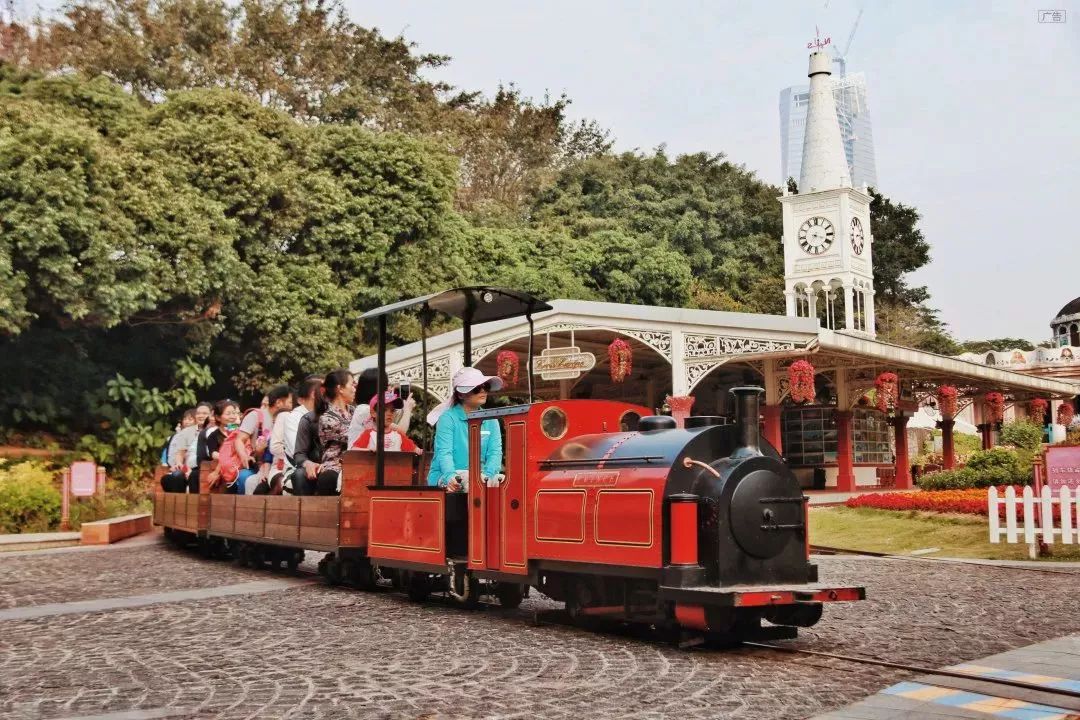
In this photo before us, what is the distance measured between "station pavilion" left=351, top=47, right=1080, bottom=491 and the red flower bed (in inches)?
97.2

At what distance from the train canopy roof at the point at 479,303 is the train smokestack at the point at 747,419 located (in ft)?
10.5

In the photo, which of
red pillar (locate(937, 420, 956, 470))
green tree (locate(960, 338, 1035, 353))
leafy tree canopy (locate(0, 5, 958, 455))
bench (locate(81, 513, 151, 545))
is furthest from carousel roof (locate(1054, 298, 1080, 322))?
bench (locate(81, 513, 151, 545))

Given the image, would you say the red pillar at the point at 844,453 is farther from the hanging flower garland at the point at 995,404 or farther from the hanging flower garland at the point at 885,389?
the hanging flower garland at the point at 995,404

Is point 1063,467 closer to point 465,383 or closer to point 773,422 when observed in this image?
point 465,383

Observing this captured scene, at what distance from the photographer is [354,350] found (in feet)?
118

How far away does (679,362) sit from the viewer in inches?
950

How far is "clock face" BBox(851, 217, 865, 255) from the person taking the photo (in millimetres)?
40875

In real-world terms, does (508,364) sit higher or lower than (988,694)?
higher

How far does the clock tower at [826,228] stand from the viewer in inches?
1583

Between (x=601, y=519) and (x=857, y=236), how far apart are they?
35.7 meters

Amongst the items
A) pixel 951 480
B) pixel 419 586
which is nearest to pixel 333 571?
pixel 419 586

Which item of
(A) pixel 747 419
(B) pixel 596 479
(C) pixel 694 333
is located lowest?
(B) pixel 596 479

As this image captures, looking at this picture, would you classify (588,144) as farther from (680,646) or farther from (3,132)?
(680,646)

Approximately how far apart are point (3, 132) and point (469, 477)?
22554mm
